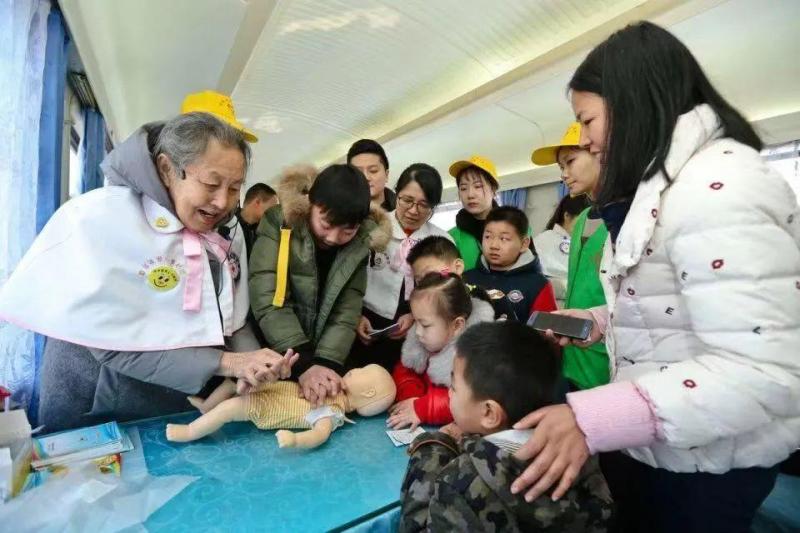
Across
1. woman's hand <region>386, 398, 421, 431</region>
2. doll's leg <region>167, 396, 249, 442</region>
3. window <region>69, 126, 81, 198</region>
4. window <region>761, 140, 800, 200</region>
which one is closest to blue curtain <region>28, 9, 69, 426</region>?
window <region>69, 126, 81, 198</region>

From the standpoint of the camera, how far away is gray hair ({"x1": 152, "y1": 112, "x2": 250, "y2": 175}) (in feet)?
4.07

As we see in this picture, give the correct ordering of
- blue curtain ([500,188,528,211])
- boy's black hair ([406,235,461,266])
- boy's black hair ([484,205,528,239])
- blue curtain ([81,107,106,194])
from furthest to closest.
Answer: blue curtain ([500,188,528,211]), blue curtain ([81,107,106,194]), boy's black hair ([484,205,528,239]), boy's black hair ([406,235,461,266])

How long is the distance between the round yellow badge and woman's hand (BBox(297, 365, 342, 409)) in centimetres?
52

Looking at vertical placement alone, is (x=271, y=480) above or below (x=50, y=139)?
below

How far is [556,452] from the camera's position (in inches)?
28.4

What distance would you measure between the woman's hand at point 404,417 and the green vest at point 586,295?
0.75 meters

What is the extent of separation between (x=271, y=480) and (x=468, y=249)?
178 centimetres

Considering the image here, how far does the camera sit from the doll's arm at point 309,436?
1189 millimetres

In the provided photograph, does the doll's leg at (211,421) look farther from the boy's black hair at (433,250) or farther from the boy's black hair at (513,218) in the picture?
the boy's black hair at (513,218)

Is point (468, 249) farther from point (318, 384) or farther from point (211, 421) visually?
point (211, 421)

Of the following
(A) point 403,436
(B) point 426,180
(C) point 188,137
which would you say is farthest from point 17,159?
(A) point 403,436

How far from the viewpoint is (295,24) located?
3.50m

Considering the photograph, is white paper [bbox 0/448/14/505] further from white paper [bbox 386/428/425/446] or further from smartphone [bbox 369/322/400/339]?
smartphone [bbox 369/322/400/339]

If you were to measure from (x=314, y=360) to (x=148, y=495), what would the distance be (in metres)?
0.65
